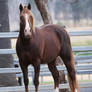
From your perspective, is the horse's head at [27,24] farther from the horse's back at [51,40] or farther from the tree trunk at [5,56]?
the tree trunk at [5,56]

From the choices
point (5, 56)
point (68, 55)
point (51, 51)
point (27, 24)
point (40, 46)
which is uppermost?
point (27, 24)

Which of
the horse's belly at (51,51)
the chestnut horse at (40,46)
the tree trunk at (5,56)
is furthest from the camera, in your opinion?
the tree trunk at (5,56)

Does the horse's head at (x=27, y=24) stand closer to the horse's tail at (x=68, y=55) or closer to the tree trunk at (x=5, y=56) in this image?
the horse's tail at (x=68, y=55)

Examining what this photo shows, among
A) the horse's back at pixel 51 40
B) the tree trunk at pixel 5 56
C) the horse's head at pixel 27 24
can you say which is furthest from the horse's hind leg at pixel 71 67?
the tree trunk at pixel 5 56

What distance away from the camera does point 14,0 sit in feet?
29.6

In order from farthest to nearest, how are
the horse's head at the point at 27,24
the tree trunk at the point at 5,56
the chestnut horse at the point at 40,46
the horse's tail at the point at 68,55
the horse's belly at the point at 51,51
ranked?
1. the tree trunk at the point at 5,56
2. the horse's tail at the point at 68,55
3. the horse's belly at the point at 51,51
4. the chestnut horse at the point at 40,46
5. the horse's head at the point at 27,24

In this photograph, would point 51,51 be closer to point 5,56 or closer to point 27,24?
point 27,24

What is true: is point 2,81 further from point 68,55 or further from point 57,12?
point 57,12

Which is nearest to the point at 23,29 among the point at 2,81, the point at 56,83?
the point at 56,83

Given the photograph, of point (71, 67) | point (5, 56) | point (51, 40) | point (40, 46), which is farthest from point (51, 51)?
point (5, 56)

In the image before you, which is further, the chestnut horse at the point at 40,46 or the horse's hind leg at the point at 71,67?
the horse's hind leg at the point at 71,67

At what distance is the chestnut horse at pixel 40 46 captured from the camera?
6734mm

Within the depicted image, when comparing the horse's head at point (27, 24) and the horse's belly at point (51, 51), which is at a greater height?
the horse's head at point (27, 24)

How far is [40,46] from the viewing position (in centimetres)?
695
